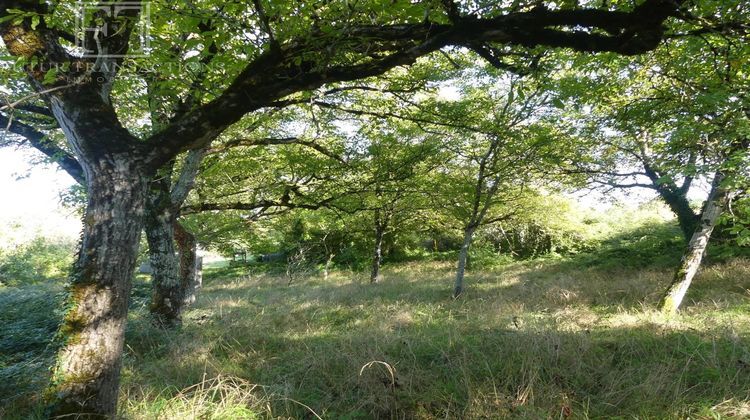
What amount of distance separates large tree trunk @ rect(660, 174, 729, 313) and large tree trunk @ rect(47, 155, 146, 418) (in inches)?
355

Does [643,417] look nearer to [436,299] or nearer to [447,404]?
[447,404]

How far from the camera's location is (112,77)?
132 inches

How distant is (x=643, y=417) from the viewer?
3.34m

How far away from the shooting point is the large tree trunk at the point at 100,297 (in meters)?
2.87

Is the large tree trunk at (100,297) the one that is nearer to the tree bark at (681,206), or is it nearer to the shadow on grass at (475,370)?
the shadow on grass at (475,370)

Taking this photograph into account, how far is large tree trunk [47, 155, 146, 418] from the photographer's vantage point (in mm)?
2867

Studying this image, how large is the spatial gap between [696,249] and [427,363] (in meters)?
6.75

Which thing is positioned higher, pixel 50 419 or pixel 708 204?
pixel 708 204

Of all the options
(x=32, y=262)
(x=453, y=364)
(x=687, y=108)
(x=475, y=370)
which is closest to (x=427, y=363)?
(x=453, y=364)

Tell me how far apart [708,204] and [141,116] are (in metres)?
11.8

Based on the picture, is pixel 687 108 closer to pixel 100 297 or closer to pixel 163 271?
pixel 100 297

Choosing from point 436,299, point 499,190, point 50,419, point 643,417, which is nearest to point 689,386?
point 643,417

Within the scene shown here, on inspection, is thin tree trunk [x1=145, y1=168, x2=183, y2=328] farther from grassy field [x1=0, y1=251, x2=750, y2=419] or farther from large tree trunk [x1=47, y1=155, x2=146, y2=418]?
large tree trunk [x1=47, y1=155, x2=146, y2=418]

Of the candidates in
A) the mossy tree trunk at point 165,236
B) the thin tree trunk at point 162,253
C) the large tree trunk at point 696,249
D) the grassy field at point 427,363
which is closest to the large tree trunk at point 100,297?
the grassy field at point 427,363
